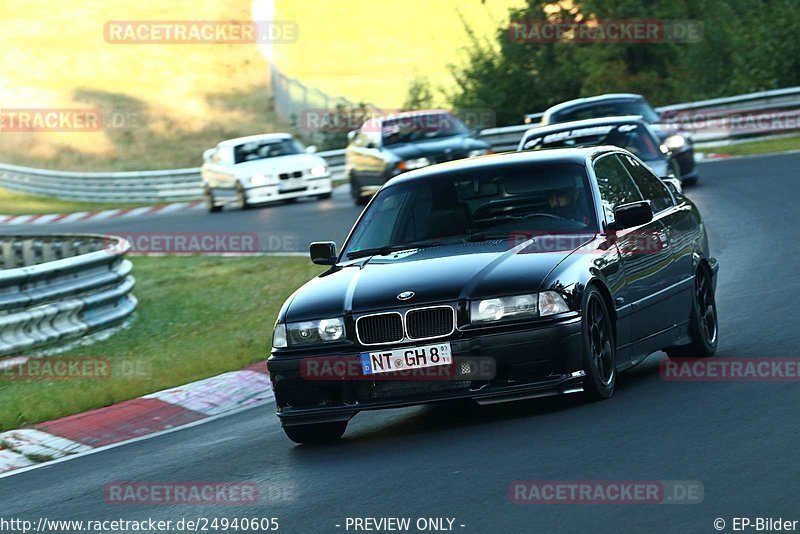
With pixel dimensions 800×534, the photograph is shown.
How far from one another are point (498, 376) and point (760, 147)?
918 inches

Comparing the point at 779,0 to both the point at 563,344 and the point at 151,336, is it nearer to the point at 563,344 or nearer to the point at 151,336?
the point at 151,336

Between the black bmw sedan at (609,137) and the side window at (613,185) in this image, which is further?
the black bmw sedan at (609,137)

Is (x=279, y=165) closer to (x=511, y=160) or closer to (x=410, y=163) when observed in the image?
(x=410, y=163)

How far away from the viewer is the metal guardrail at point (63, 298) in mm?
13195

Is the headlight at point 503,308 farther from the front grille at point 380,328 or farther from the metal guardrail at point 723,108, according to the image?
Result: the metal guardrail at point 723,108

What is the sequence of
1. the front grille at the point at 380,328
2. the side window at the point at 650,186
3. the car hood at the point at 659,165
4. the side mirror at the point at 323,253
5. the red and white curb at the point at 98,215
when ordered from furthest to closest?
1. the red and white curb at the point at 98,215
2. the car hood at the point at 659,165
3. the side window at the point at 650,186
4. the side mirror at the point at 323,253
5. the front grille at the point at 380,328

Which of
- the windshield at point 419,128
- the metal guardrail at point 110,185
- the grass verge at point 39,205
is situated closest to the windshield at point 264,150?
the windshield at point 419,128

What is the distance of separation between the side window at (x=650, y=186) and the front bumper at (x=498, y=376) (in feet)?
7.30

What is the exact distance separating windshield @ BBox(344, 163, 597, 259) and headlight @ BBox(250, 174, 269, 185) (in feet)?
65.9

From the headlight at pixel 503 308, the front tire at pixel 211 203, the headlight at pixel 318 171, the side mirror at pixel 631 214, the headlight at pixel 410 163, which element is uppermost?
the side mirror at pixel 631 214

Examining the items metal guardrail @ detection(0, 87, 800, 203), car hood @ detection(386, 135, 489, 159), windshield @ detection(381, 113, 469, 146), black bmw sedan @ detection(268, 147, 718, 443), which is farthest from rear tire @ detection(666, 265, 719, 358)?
metal guardrail @ detection(0, 87, 800, 203)

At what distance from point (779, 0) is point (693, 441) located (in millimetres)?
34608

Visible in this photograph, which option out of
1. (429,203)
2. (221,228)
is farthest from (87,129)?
(429,203)

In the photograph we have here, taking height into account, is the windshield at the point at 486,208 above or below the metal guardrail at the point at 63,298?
above
